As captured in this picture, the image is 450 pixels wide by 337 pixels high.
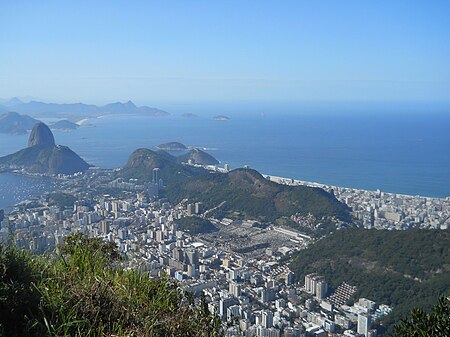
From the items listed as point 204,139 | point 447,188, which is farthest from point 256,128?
point 447,188

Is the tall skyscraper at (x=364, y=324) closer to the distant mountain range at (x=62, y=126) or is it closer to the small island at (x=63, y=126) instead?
the small island at (x=63, y=126)

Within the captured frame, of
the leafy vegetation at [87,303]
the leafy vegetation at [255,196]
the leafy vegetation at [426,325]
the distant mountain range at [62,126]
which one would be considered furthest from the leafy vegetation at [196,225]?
the distant mountain range at [62,126]

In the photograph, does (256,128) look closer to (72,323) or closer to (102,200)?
(102,200)

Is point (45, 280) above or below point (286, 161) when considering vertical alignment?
above

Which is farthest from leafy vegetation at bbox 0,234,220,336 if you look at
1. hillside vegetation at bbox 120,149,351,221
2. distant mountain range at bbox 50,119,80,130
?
distant mountain range at bbox 50,119,80,130

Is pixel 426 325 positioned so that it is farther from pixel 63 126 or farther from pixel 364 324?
pixel 63 126

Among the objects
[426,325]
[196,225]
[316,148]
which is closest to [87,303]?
[426,325]

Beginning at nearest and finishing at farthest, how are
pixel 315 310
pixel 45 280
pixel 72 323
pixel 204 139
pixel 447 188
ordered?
pixel 72 323 < pixel 45 280 < pixel 315 310 < pixel 447 188 < pixel 204 139

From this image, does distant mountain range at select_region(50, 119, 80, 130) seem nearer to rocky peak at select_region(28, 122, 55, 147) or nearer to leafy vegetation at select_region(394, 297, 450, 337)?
rocky peak at select_region(28, 122, 55, 147)
